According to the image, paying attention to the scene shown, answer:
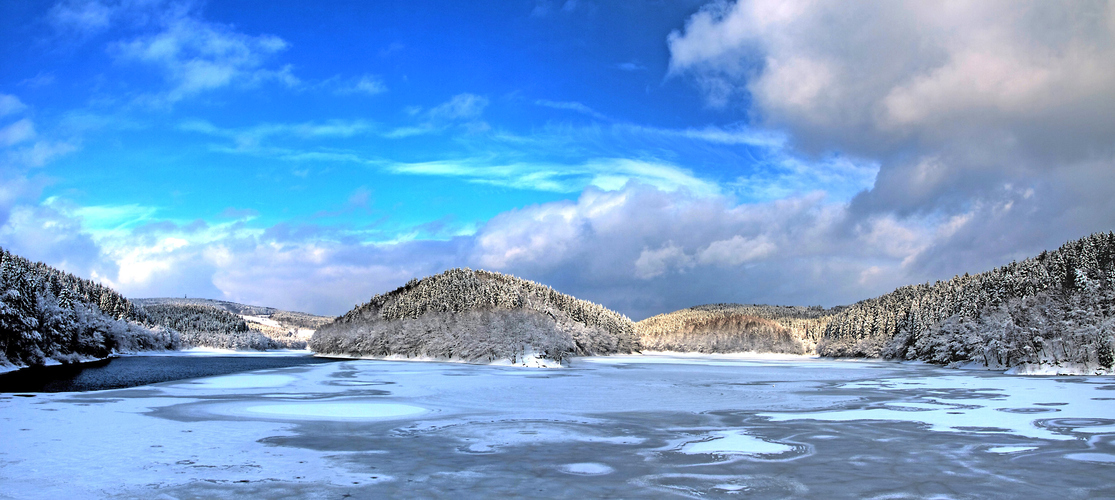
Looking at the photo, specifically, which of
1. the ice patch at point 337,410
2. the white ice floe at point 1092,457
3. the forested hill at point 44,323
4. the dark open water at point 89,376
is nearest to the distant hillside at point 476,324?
the dark open water at point 89,376

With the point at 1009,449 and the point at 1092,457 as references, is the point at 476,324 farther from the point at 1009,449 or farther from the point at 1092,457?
the point at 1092,457

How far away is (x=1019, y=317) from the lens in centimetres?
7875

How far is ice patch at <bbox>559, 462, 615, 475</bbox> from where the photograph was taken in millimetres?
15297

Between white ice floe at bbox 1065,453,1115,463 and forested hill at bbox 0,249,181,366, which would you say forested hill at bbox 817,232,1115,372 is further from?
forested hill at bbox 0,249,181,366

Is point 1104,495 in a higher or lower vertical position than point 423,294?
lower

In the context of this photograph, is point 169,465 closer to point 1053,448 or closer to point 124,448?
point 124,448

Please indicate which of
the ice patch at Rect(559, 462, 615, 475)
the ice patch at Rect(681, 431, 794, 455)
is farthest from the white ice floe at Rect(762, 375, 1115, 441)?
the ice patch at Rect(559, 462, 615, 475)

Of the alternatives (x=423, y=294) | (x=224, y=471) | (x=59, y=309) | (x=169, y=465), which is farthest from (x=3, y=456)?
(x=423, y=294)

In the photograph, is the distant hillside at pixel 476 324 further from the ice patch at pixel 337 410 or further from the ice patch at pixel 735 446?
the ice patch at pixel 735 446

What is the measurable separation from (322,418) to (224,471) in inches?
431

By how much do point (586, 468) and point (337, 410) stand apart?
657 inches

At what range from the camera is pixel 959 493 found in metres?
13.1

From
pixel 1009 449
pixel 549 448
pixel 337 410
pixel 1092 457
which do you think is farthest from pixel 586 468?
pixel 337 410

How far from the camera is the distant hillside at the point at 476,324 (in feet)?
337
